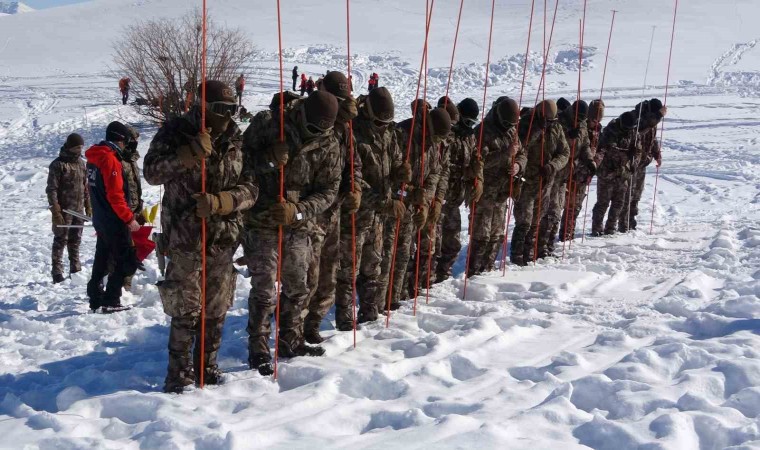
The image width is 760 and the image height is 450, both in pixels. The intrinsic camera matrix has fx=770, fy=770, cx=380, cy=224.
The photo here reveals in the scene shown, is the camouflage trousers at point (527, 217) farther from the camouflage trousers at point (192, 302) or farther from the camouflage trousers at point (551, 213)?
the camouflage trousers at point (192, 302)

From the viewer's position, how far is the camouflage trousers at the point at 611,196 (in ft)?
37.4

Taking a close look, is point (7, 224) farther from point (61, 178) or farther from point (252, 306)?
point (252, 306)

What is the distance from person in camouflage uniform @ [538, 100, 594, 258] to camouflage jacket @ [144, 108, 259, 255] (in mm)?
5843

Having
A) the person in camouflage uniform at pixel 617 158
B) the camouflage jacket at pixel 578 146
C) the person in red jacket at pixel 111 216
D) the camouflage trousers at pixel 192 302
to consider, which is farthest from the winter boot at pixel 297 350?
the person in camouflage uniform at pixel 617 158

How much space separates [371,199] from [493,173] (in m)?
2.65

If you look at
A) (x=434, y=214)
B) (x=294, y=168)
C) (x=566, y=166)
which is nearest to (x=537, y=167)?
(x=566, y=166)

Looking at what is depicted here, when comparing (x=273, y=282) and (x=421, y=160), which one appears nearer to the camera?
(x=273, y=282)

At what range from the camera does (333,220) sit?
5.95 metres

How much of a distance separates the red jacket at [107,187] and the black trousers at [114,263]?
12 centimetres

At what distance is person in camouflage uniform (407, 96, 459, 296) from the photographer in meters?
7.41

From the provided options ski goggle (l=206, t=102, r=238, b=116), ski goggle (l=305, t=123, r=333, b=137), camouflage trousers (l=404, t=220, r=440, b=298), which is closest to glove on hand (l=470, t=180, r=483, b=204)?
camouflage trousers (l=404, t=220, r=440, b=298)

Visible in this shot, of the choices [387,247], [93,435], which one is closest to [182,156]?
[93,435]

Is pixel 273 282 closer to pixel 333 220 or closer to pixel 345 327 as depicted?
pixel 333 220

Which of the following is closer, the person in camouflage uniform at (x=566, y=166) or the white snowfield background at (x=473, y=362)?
the white snowfield background at (x=473, y=362)
